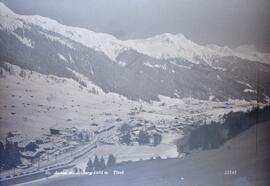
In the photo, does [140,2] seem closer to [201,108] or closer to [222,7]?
[222,7]

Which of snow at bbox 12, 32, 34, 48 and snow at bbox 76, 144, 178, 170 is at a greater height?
snow at bbox 12, 32, 34, 48

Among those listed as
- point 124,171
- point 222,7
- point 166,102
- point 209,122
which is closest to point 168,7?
point 222,7

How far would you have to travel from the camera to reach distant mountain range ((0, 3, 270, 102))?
8.29 ft

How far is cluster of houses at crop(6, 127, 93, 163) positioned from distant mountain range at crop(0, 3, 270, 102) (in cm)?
40

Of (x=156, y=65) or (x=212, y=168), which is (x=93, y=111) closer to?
(x=156, y=65)

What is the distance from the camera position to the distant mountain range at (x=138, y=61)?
2.53 meters

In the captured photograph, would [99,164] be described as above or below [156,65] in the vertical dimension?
below

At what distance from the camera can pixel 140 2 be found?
2539 millimetres

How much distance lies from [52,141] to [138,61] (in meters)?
0.87

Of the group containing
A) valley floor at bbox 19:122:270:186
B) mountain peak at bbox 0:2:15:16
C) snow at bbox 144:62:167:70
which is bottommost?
valley floor at bbox 19:122:270:186

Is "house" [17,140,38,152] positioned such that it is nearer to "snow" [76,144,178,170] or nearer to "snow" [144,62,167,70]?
"snow" [76,144,178,170]

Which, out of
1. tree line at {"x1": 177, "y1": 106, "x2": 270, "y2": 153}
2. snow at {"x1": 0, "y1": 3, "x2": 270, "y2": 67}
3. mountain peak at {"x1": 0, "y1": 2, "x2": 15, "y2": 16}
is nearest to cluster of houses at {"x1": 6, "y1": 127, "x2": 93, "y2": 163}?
snow at {"x1": 0, "y1": 3, "x2": 270, "y2": 67}

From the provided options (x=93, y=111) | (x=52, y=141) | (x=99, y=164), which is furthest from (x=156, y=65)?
(x=52, y=141)

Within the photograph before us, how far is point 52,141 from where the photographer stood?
8.39 ft
